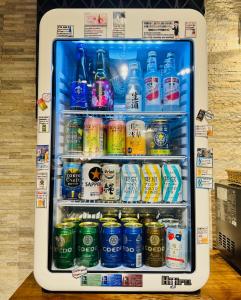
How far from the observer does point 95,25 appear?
1.42 meters

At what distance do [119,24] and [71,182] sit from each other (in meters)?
0.82

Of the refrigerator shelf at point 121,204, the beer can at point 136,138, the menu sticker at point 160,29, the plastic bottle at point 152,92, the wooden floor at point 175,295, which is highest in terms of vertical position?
the menu sticker at point 160,29

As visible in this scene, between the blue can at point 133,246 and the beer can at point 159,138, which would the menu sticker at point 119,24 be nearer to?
the beer can at point 159,138

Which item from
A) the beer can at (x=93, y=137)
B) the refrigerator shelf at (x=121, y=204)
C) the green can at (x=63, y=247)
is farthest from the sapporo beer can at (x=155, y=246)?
the beer can at (x=93, y=137)

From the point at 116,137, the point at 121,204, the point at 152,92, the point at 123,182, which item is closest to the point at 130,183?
the point at 123,182

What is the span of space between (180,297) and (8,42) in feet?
6.20

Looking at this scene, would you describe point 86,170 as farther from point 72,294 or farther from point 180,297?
point 180,297

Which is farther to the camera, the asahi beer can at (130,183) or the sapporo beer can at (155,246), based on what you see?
the asahi beer can at (130,183)

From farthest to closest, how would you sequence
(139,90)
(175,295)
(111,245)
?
(139,90) → (111,245) → (175,295)

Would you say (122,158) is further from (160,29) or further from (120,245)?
(160,29)

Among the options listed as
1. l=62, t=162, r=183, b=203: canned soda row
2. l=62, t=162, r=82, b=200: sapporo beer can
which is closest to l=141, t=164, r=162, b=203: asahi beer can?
l=62, t=162, r=183, b=203: canned soda row

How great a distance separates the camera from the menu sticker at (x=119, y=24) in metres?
1.42

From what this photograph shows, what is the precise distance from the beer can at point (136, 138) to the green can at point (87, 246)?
0.44 m

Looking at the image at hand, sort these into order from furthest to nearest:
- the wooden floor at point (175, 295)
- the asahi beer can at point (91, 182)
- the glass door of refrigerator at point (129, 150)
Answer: the asahi beer can at point (91, 182)
the glass door of refrigerator at point (129, 150)
the wooden floor at point (175, 295)
